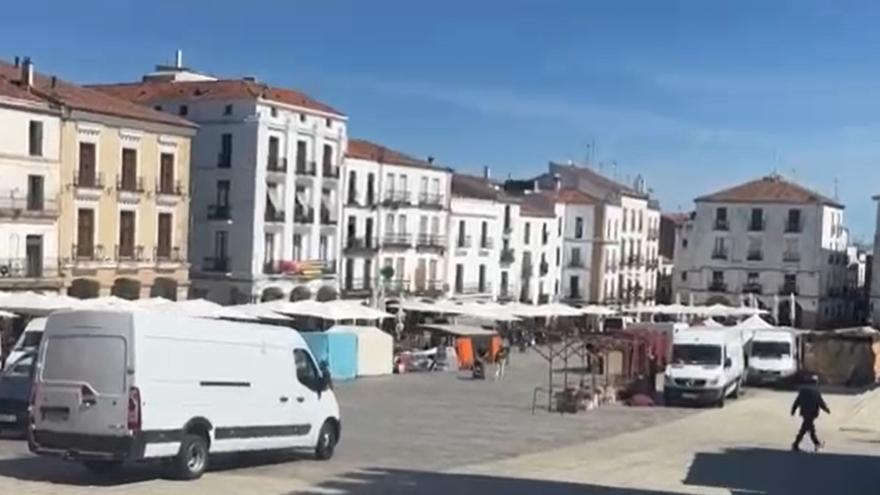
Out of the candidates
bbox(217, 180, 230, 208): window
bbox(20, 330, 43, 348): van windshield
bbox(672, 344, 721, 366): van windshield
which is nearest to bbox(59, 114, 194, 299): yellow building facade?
bbox(217, 180, 230, 208): window

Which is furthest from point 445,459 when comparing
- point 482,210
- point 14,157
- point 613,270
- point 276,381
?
point 613,270

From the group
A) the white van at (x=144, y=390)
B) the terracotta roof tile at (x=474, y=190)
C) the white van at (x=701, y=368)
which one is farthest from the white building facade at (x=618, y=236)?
the white van at (x=144, y=390)

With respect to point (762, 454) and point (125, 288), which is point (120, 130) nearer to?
point (125, 288)

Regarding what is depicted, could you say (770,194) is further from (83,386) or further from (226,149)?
(83,386)

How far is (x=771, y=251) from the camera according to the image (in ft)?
358

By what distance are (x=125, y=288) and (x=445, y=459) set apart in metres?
37.2

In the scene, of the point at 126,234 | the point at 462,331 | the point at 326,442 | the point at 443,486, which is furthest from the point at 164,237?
the point at 443,486

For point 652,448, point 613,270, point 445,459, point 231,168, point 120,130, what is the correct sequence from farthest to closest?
point 613,270 < point 231,168 < point 120,130 < point 652,448 < point 445,459

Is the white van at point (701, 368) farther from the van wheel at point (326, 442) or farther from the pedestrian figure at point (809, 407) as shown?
the van wheel at point (326, 442)

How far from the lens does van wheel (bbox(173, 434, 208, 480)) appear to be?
19828mm

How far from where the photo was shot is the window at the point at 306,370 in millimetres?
23062

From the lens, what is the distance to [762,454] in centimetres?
2911

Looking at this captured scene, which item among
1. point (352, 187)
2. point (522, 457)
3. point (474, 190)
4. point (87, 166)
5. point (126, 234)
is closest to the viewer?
point (522, 457)

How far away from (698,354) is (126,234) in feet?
92.4
